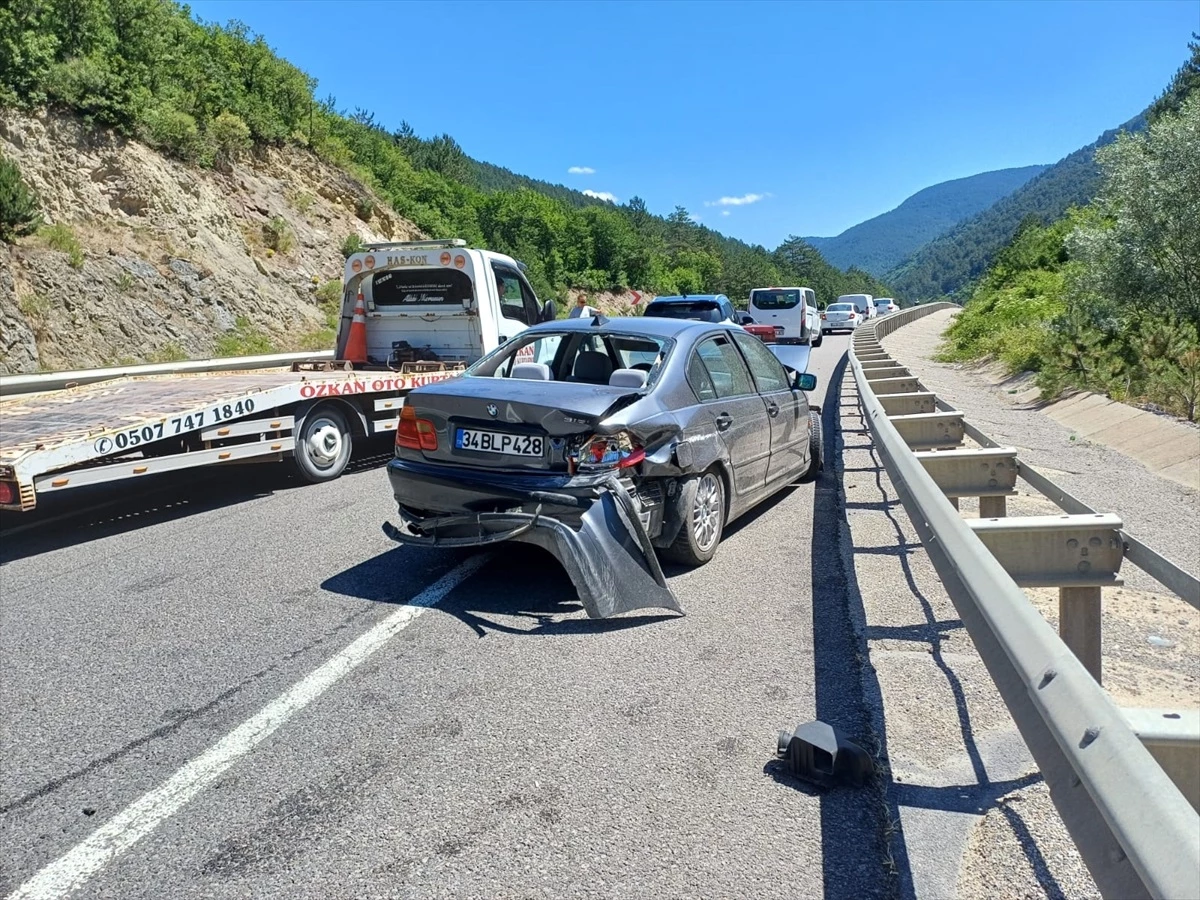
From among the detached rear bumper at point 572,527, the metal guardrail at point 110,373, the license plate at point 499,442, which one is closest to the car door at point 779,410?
the detached rear bumper at point 572,527

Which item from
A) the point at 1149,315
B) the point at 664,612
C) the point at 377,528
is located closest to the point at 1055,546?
the point at 664,612

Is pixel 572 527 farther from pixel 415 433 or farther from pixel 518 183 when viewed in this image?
pixel 518 183

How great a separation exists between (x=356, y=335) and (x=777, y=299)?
1968 cm

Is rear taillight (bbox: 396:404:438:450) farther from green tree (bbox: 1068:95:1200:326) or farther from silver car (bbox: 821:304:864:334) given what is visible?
silver car (bbox: 821:304:864:334)

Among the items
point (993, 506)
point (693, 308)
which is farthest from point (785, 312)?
point (993, 506)

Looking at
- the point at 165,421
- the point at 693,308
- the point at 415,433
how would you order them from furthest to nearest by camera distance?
the point at 693,308 < the point at 165,421 < the point at 415,433

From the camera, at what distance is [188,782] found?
3.19m

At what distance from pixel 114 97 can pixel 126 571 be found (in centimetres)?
2015

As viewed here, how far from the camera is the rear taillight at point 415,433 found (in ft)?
17.7

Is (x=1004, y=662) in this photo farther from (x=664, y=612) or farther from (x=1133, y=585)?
(x=1133, y=585)

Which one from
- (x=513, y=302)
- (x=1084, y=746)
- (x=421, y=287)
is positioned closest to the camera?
(x=1084, y=746)

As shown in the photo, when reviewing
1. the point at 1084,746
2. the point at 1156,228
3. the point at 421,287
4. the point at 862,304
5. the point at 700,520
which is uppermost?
the point at 1156,228

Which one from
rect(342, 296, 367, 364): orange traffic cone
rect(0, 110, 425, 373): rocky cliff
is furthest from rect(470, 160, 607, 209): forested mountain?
rect(342, 296, 367, 364): orange traffic cone

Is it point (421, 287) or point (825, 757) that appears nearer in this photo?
point (825, 757)
